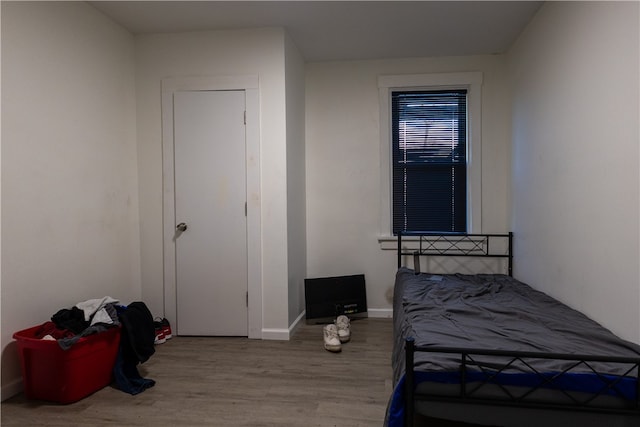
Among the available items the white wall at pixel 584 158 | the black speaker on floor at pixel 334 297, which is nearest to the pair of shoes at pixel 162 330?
the black speaker on floor at pixel 334 297

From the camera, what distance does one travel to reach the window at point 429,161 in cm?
384

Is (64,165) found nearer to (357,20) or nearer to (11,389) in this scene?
(11,389)

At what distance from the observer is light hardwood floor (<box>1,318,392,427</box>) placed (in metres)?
2.00

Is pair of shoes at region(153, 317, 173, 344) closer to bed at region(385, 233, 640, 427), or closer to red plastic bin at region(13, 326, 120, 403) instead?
red plastic bin at region(13, 326, 120, 403)

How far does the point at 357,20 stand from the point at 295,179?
4.55ft

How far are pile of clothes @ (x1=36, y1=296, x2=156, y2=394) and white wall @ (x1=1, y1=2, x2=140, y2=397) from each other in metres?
0.20

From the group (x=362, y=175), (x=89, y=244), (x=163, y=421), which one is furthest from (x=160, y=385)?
(x=362, y=175)

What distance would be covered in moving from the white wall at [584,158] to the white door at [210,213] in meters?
2.27

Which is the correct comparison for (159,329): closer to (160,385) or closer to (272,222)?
(160,385)

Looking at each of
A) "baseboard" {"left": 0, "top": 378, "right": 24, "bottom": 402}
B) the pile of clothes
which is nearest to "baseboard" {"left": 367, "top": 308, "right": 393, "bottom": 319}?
the pile of clothes

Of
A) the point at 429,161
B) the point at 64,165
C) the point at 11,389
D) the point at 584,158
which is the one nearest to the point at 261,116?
the point at 64,165

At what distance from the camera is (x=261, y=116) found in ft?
10.5

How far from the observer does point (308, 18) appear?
3010 millimetres

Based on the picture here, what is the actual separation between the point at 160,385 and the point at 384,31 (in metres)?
3.10
